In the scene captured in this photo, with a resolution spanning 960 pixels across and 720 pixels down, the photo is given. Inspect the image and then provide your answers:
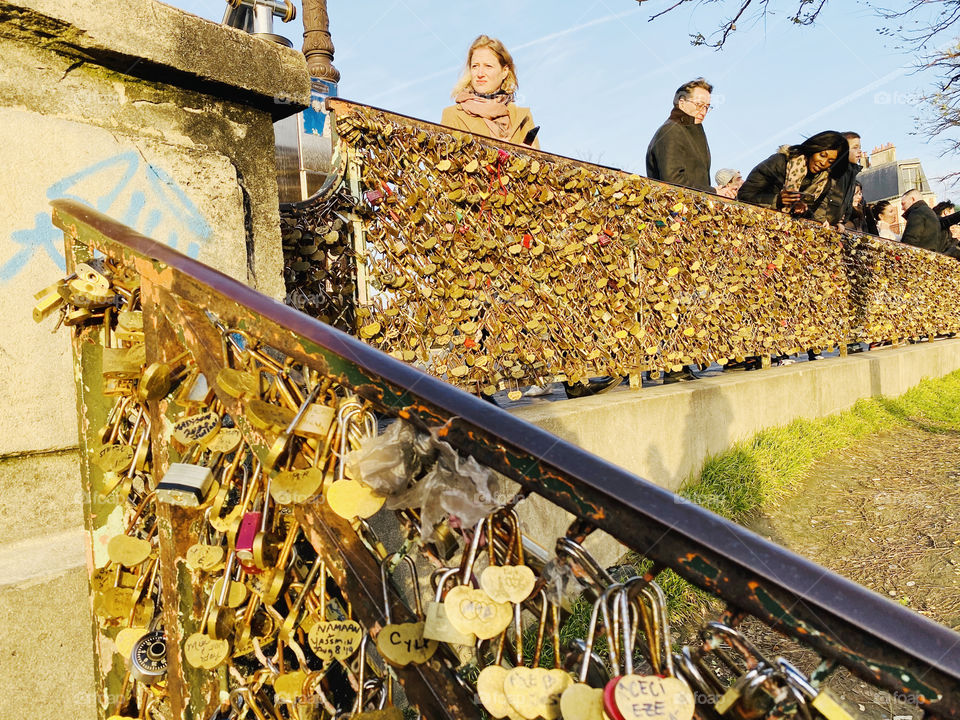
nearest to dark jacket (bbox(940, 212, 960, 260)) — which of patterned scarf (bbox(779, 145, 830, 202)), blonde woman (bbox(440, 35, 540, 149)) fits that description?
patterned scarf (bbox(779, 145, 830, 202))

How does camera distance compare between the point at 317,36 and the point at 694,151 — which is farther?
the point at 317,36

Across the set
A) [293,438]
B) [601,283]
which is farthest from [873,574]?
[293,438]

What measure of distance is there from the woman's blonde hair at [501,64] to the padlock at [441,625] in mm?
3920

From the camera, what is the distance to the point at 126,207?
1.91m

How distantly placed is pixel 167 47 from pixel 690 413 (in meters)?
3.68

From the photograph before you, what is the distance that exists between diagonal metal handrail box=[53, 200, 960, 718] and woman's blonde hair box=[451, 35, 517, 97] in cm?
361

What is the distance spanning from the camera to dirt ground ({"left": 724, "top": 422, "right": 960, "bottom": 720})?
9.38 feet

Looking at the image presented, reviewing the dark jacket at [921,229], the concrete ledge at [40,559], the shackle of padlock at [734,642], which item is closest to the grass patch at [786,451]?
the shackle of padlock at [734,642]

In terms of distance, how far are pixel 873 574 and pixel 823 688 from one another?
3.22 metres

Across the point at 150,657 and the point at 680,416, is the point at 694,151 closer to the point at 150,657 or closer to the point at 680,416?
the point at 680,416

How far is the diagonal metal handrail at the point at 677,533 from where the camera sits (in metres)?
0.60

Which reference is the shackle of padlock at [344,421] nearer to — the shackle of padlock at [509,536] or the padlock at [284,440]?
the padlock at [284,440]

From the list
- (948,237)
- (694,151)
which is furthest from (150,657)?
(948,237)

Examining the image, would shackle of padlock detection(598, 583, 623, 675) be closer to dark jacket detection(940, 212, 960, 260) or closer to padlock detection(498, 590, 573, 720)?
padlock detection(498, 590, 573, 720)
